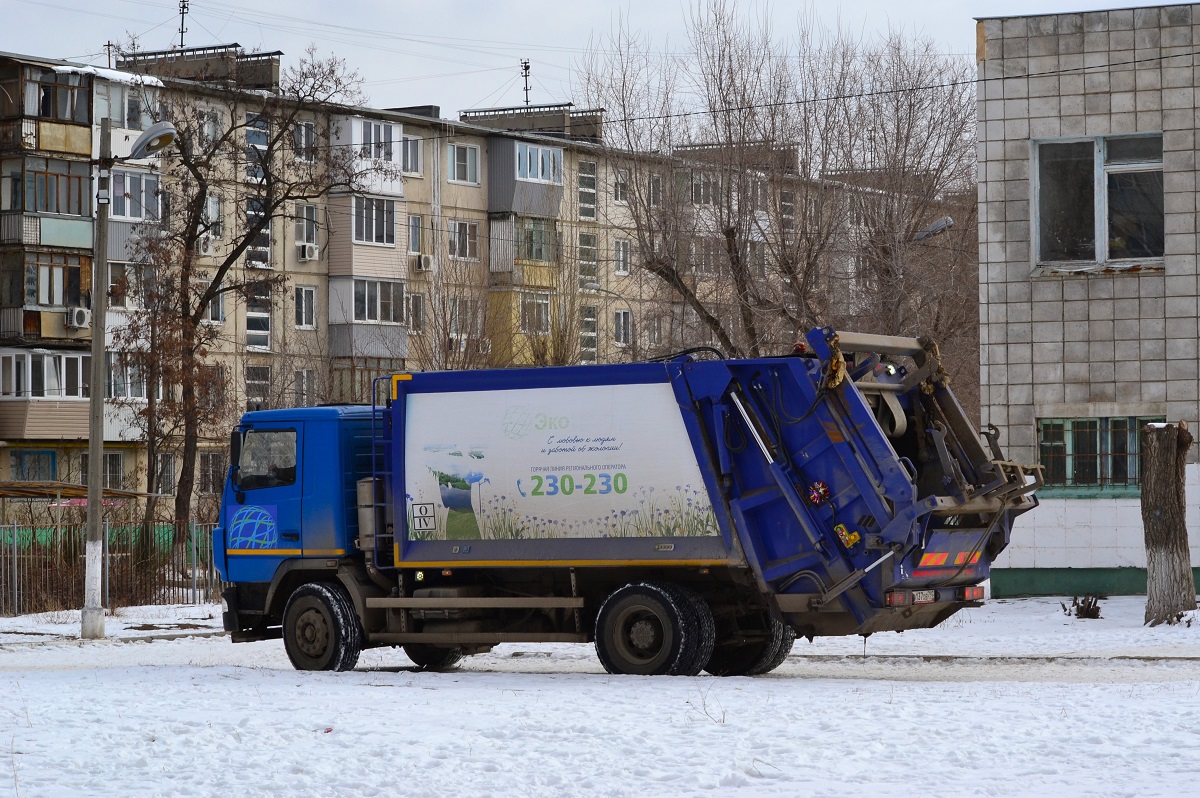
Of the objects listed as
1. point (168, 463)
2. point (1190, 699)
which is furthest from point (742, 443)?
point (168, 463)

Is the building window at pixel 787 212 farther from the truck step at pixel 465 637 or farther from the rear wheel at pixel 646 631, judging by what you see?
the rear wheel at pixel 646 631

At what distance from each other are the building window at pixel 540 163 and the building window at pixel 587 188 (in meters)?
1.41

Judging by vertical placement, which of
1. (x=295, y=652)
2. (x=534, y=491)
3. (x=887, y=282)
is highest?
(x=887, y=282)

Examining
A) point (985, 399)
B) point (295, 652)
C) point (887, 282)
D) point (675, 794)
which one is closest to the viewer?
point (675, 794)

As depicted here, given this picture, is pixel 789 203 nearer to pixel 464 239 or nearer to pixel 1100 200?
pixel 1100 200

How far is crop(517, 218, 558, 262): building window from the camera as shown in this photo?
209 feet

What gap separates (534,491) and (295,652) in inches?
121

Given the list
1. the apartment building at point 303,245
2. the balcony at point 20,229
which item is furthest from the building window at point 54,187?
the balcony at point 20,229

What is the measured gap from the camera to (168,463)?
56875mm

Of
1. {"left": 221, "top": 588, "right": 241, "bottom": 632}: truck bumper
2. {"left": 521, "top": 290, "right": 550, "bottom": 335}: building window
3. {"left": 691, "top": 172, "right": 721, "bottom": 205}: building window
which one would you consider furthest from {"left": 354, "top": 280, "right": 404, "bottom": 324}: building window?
{"left": 221, "top": 588, "right": 241, "bottom": 632}: truck bumper

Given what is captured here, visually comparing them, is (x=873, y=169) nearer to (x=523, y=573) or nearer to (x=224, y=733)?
(x=523, y=573)

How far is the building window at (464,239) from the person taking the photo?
6341 cm

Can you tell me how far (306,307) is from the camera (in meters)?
60.8

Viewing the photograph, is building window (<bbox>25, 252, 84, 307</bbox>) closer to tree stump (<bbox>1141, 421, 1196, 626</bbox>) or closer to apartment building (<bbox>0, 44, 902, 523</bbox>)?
apartment building (<bbox>0, 44, 902, 523</bbox>)
